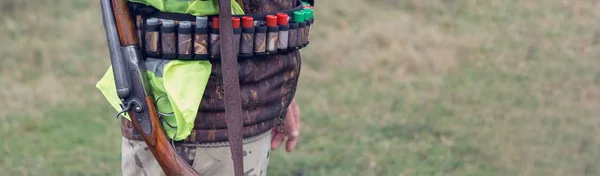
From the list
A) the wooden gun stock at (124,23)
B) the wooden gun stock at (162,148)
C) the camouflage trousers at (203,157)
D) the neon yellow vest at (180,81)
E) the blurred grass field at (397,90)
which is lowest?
the blurred grass field at (397,90)

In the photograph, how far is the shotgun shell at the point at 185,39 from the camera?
181 cm

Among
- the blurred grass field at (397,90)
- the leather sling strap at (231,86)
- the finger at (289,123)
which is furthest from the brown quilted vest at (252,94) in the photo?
the blurred grass field at (397,90)

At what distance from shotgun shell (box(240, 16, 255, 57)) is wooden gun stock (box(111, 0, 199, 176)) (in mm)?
263

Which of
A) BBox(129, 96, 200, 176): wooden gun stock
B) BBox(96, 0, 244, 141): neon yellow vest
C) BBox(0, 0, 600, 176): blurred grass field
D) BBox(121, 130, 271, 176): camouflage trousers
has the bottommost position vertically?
BBox(0, 0, 600, 176): blurred grass field

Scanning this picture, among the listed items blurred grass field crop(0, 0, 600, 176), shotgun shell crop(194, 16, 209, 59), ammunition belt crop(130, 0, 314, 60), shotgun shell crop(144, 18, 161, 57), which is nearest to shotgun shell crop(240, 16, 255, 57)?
ammunition belt crop(130, 0, 314, 60)

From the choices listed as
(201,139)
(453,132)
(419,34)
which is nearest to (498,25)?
(419,34)

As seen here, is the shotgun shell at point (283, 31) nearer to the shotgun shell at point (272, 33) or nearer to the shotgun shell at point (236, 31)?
the shotgun shell at point (272, 33)

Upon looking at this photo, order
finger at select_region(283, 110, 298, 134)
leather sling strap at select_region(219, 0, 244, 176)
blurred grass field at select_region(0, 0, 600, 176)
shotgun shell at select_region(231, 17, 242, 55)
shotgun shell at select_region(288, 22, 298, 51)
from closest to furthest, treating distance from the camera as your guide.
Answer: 1. leather sling strap at select_region(219, 0, 244, 176)
2. shotgun shell at select_region(231, 17, 242, 55)
3. shotgun shell at select_region(288, 22, 298, 51)
4. finger at select_region(283, 110, 298, 134)
5. blurred grass field at select_region(0, 0, 600, 176)

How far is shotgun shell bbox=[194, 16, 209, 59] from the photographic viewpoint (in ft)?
5.96

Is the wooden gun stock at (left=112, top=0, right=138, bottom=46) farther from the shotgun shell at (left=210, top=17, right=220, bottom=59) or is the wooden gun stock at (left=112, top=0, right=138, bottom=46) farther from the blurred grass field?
the blurred grass field

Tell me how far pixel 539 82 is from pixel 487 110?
672 mm

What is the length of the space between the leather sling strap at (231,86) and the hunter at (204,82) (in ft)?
0.26

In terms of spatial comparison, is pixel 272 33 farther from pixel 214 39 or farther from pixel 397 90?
pixel 397 90

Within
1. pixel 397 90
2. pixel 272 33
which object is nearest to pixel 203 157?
pixel 272 33
